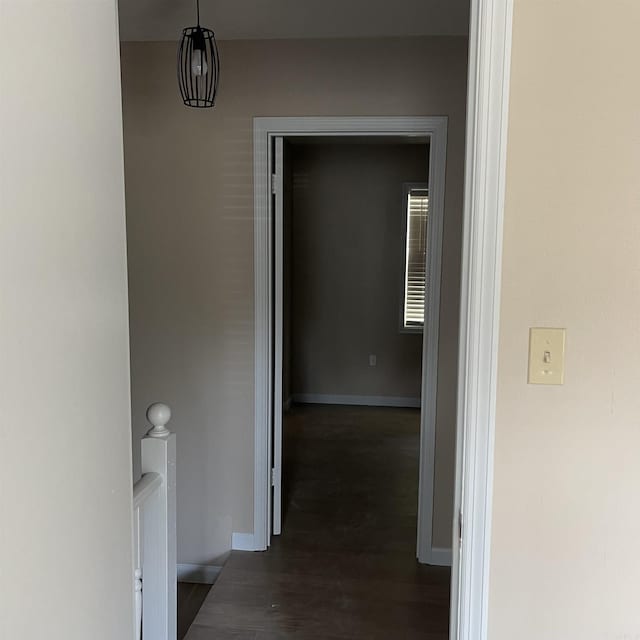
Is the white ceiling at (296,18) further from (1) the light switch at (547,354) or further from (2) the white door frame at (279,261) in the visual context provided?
(1) the light switch at (547,354)

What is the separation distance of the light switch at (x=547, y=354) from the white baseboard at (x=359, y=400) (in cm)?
469

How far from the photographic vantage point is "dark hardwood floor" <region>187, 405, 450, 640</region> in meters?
2.29

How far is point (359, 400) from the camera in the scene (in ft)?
19.0

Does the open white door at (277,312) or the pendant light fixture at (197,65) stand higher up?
the pendant light fixture at (197,65)

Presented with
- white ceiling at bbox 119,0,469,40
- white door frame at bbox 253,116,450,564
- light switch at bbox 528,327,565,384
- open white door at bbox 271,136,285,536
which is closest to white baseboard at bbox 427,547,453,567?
white door frame at bbox 253,116,450,564

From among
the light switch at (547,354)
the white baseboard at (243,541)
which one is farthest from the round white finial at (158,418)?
the white baseboard at (243,541)

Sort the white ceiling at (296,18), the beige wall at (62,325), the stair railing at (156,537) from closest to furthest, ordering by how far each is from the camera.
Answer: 1. the beige wall at (62,325)
2. the stair railing at (156,537)
3. the white ceiling at (296,18)

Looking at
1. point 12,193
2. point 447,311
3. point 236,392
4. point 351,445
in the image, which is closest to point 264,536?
point 236,392

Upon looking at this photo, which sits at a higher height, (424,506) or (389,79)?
(389,79)

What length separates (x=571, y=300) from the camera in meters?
1.05

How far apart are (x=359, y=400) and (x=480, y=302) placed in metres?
4.83

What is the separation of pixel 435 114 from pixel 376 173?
3008mm

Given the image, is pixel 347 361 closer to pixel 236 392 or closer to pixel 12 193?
pixel 236 392

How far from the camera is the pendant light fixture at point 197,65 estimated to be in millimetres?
1990
